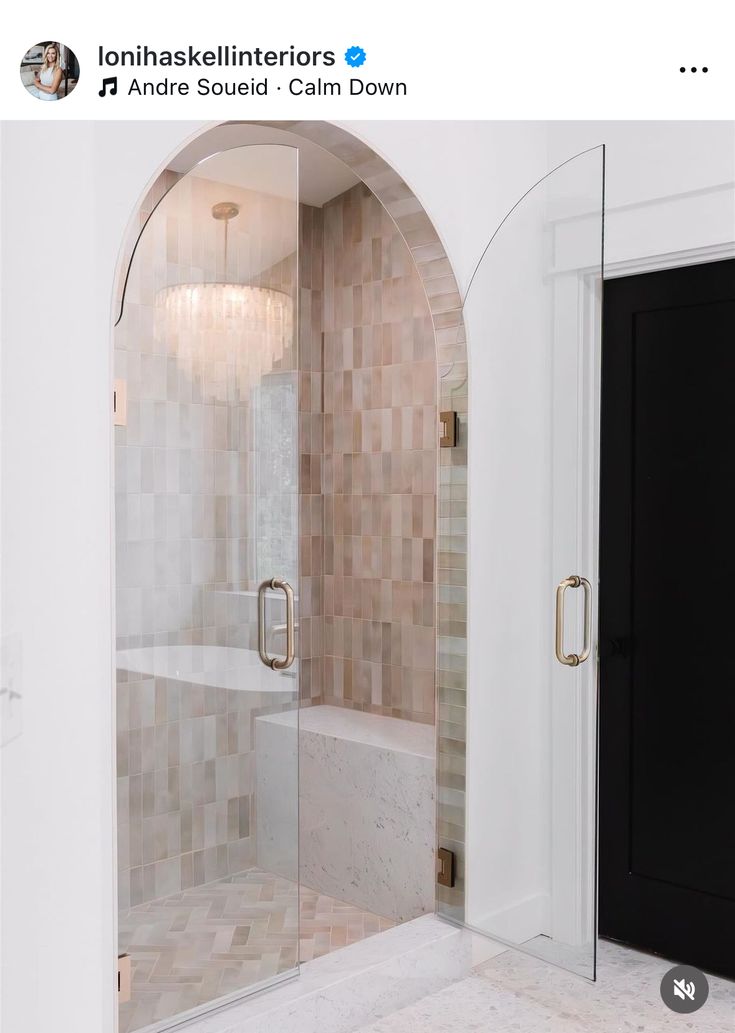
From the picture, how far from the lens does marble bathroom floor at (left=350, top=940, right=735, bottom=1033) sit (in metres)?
2.24

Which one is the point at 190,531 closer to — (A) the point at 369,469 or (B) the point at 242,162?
(B) the point at 242,162

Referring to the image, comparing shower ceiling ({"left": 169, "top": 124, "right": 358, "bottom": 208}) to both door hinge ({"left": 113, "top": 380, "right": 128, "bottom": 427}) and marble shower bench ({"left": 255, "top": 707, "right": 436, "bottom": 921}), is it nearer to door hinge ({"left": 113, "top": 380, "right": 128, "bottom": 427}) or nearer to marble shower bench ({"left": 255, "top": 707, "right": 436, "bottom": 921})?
door hinge ({"left": 113, "top": 380, "right": 128, "bottom": 427})

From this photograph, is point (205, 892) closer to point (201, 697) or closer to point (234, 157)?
point (201, 697)

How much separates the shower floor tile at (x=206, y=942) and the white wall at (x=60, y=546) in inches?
5.3

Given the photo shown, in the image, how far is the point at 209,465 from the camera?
2.06m

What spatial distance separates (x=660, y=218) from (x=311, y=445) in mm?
1673
